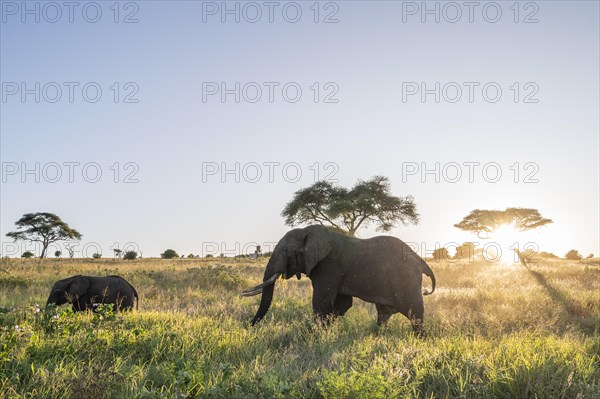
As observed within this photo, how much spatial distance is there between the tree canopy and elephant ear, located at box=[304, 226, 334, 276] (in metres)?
38.1

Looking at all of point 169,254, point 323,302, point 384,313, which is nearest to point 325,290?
point 323,302

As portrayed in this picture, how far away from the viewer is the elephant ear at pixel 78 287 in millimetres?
10039

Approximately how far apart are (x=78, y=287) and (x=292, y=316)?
4903 mm

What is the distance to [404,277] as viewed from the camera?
8.22 m

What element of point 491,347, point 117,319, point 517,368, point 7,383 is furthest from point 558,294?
point 7,383

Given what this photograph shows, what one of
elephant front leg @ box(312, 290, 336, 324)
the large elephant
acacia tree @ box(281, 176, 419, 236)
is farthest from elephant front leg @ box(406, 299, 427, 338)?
acacia tree @ box(281, 176, 419, 236)

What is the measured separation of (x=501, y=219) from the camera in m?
42.7

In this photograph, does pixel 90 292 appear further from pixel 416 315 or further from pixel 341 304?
pixel 416 315

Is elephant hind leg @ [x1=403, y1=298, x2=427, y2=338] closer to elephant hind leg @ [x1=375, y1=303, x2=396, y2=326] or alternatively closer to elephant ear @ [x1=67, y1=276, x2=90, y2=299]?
elephant hind leg @ [x1=375, y1=303, x2=396, y2=326]

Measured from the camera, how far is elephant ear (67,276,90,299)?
395 inches

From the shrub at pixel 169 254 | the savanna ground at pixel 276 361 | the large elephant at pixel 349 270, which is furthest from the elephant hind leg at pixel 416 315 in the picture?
the shrub at pixel 169 254

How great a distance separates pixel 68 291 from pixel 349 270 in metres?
6.34

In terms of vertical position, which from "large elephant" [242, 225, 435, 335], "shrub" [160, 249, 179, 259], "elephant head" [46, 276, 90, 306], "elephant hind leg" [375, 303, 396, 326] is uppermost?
"large elephant" [242, 225, 435, 335]

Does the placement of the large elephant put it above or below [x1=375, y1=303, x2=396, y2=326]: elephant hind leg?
above
